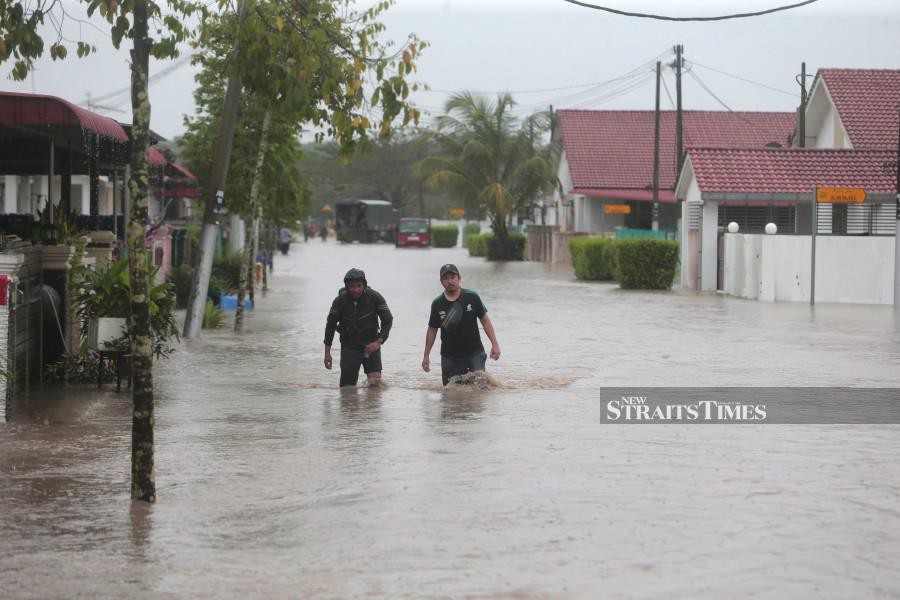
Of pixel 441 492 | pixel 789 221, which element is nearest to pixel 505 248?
pixel 789 221

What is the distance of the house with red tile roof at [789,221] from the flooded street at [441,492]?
1418 cm

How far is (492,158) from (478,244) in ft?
32.9

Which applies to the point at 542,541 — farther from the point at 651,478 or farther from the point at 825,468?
the point at 825,468

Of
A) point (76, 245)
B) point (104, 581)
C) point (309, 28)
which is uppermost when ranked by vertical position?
point (309, 28)

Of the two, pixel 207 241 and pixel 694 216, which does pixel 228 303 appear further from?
pixel 694 216

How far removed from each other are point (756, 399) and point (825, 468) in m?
4.11

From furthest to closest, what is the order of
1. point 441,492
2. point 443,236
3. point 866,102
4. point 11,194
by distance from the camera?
point 443,236 → point 866,102 → point 11,194 → point 441,492

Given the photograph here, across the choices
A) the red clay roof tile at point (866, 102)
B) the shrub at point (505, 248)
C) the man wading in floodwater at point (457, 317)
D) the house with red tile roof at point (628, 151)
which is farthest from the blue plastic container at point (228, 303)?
the shrub at point (505, 248)

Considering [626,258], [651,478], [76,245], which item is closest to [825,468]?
[651,478]

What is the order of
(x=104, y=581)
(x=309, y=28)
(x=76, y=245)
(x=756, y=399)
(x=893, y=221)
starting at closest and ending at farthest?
(x=104, y=581) → (x=309, y=28) → (x=756, y=399) → (x=76, y=245) → (x=893, y=221)

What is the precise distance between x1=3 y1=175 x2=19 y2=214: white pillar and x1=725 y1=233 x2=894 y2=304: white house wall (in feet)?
56.2

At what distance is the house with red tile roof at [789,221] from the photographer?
105 feet

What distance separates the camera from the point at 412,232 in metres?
86.9

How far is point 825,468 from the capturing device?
34.4 ft
